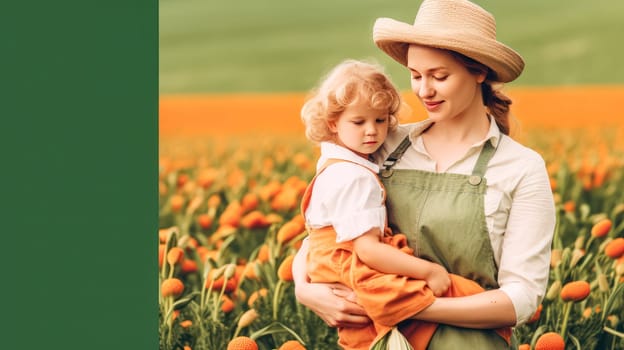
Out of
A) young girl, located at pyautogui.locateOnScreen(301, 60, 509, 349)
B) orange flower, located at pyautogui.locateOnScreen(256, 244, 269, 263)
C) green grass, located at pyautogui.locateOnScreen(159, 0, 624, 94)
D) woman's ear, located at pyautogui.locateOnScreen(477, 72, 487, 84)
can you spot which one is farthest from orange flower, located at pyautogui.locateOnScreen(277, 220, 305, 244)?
green grass, located at pyautogui.locateOnScreen(159, 0, 624, 94)

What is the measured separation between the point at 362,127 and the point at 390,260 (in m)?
0.39

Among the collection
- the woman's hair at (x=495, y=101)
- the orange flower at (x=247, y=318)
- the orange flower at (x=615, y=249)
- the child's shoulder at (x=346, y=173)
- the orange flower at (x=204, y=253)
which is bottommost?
the orange flower at (x=247, y=318)

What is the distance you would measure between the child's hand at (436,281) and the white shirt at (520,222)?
0.16m

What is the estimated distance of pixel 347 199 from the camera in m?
2.60

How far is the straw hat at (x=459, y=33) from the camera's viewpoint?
257 cm

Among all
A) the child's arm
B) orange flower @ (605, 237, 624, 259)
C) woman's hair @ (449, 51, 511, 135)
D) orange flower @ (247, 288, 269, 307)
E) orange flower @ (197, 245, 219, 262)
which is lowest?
orange flower @ (247, 288, 269, 307)

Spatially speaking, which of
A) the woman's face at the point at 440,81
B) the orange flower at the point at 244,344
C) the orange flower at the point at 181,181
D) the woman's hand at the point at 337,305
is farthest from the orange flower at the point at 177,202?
the woman's face at the point at 440,81

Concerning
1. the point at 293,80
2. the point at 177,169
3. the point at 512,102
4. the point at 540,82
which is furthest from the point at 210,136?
the point at 512,102

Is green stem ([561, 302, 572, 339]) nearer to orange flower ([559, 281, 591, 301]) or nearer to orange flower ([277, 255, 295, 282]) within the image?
orange flower ([559, 281, 591, 301])

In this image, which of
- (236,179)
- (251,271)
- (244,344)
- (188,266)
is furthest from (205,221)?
(244,344)

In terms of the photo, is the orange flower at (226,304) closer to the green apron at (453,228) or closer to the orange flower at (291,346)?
the orange flower at (291,346)

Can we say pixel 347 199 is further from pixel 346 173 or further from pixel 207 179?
pixel 207 179

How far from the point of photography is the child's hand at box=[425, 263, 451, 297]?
259 cm

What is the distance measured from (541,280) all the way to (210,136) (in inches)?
162
